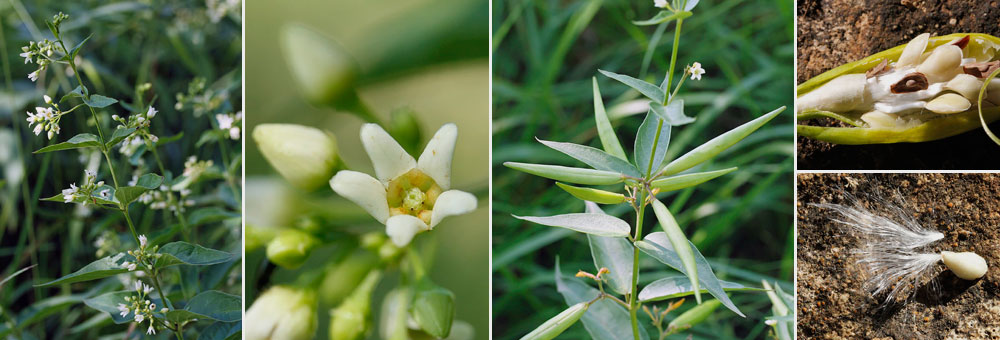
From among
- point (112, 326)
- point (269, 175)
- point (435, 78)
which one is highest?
point (435, 78)

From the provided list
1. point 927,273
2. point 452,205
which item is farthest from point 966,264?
point 452,205

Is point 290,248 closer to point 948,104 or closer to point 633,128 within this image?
point 633,128

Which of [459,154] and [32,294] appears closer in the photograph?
[459,154]

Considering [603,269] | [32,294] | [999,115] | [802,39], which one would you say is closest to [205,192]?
[32,294]

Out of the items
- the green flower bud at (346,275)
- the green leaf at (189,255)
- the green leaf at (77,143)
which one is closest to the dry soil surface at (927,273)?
the green flower bud at (346,275)

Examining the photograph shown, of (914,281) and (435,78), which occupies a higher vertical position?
(435,78)

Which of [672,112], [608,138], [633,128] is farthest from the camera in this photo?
[633,128]

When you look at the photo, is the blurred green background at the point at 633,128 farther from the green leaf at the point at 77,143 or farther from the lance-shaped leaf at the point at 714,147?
the green leaf at the point at 77,143

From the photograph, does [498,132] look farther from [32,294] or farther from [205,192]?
[32,294]
